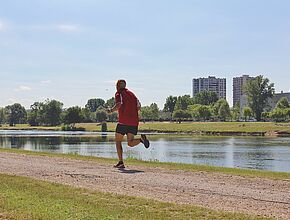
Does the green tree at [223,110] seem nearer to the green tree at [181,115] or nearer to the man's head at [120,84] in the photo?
the green tree at [181,115]

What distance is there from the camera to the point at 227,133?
4008 inches

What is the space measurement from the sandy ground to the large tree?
484ft

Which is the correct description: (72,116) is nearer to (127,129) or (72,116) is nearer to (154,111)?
(154,111)

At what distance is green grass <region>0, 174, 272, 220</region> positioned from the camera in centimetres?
741

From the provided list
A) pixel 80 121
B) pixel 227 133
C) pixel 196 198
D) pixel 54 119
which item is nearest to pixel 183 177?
pixel 196 198

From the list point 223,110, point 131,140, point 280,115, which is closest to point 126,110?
point 131,140

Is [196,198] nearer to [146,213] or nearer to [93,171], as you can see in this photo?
[146,213]

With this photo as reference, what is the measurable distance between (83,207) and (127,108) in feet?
20.1

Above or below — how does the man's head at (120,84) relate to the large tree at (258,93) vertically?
below

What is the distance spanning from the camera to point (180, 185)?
1070 centimetres

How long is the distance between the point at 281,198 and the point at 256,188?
1354 millimetres

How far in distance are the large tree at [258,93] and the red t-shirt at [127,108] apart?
483 ft

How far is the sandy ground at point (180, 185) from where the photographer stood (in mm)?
8508

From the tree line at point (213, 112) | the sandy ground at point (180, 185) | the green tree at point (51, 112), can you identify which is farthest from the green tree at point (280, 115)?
the sandy ground at point (180, 185)
